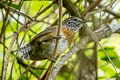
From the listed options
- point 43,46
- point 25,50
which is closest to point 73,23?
point 43,46

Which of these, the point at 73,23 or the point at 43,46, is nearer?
the point at 43,46

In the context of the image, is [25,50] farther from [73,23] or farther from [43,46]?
[73,23]

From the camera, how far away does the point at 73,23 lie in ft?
9.91

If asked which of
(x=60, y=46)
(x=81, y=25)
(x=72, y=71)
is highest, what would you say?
(x=81, y=25)

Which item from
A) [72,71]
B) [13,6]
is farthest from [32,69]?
[13,6]

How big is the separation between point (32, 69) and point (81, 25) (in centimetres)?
73

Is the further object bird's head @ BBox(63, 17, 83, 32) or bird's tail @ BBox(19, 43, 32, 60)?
bird's head @ BBox(63, 17, 83, 32)

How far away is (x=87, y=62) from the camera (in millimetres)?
3340

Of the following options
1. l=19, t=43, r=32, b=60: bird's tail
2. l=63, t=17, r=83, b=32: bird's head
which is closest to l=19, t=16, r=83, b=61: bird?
l=19, t=43, r=32, b=60: bird's tail

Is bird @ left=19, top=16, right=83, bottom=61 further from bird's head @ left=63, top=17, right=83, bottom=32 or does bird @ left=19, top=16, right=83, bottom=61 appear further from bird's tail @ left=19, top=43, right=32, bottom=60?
bird's head @ left=63, top=17, right=83, bottom=32

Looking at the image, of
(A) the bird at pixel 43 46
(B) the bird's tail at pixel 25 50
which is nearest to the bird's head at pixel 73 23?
(A) the bird at pixel 43 46

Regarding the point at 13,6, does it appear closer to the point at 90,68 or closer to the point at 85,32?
the point at 85,32

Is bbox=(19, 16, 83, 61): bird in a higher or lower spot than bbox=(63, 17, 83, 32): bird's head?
lower

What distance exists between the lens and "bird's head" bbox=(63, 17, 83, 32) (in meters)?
2.94
